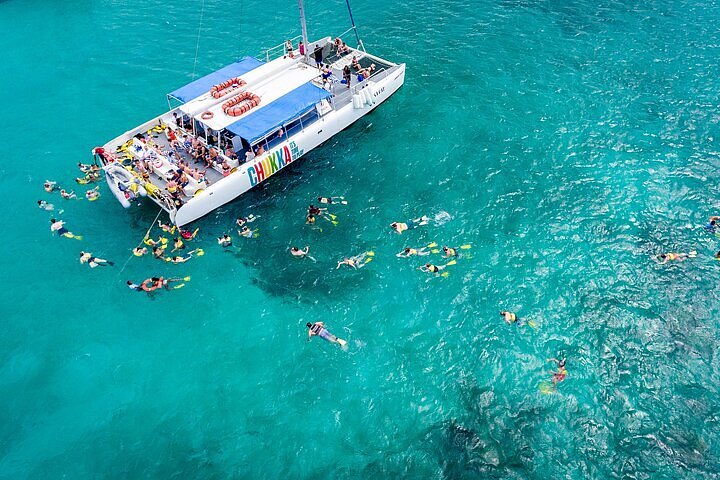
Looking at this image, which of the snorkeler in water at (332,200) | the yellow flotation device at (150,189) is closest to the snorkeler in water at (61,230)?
the yellow flotation device at (150,189)

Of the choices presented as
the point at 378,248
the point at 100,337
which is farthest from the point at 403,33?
the point at 100,337

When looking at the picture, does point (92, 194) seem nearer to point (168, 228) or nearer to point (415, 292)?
point (168, 228)

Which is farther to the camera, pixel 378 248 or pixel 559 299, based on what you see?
pixel 378 248

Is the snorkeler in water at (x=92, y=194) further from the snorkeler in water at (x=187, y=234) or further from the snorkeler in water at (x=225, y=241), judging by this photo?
the snorkeler in water at (x=225, y=241)

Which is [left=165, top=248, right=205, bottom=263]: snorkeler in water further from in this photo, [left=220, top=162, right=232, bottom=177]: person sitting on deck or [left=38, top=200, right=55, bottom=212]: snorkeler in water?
[left=38, top=200, right=55, bottom=212]: snorkeler in water

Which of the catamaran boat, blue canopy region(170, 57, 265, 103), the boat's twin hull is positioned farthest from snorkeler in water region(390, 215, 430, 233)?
blue canopy region(170, 57, 265, 103)

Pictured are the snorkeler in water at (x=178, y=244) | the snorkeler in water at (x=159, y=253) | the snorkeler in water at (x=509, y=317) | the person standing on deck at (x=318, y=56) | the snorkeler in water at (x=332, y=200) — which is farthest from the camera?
the person standing on deck at (x=318, y=56)

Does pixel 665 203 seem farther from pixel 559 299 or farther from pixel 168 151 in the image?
pixel 168 151
